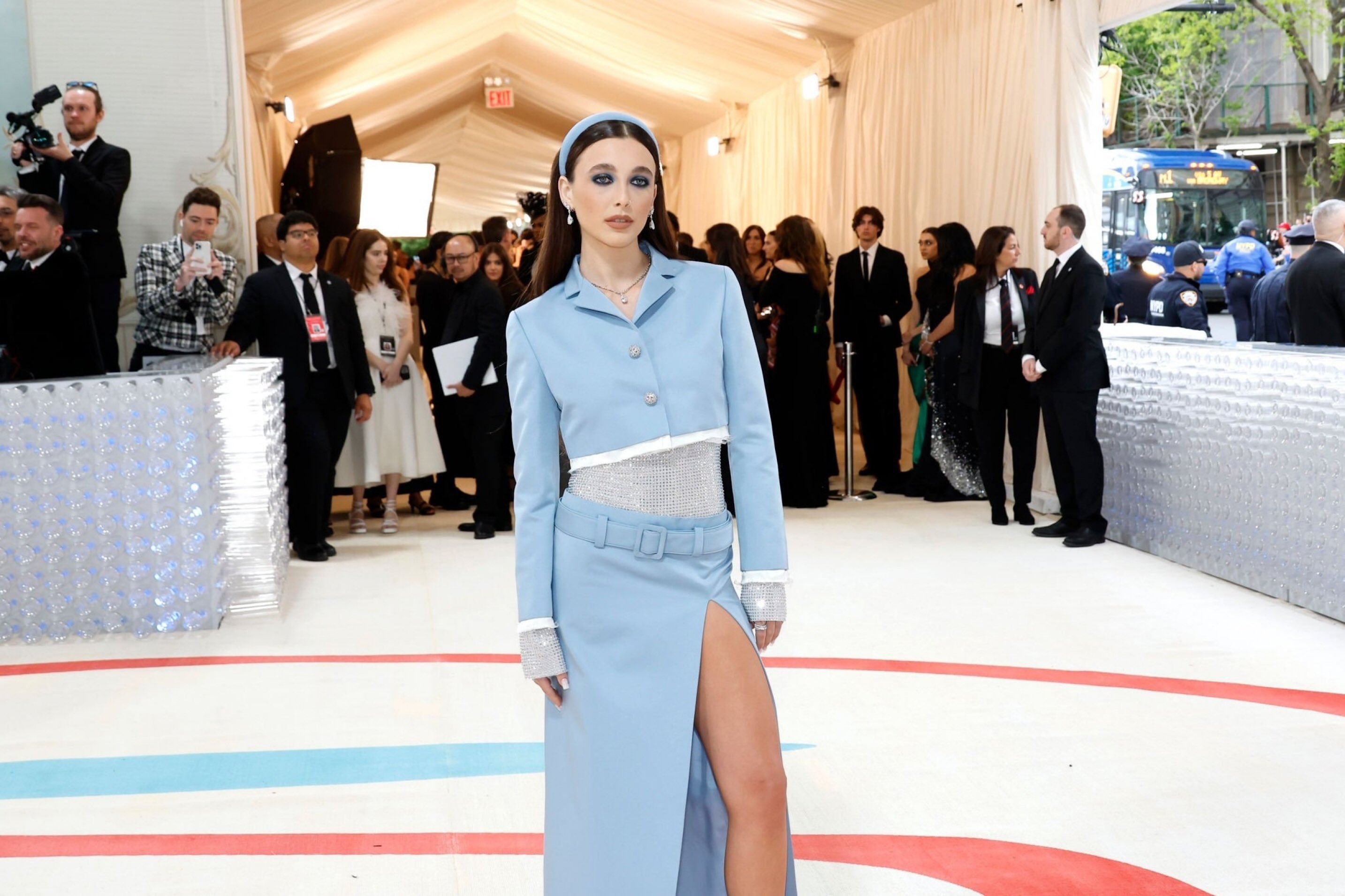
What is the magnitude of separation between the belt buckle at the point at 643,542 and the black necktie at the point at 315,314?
15.1 feet

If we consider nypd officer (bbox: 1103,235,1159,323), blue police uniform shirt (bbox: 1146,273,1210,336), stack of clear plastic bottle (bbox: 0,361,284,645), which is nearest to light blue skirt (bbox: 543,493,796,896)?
stack of clear plastic bottle (bbox: 0,361,284,645)

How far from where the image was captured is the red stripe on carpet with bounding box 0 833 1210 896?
2.64 m

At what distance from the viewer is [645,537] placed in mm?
1944

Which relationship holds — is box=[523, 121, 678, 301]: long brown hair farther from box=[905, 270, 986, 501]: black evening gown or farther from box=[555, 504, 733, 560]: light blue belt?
box=[905, 270, 986, 501]: black evening gown

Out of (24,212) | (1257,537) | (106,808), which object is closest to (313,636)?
(106,808)

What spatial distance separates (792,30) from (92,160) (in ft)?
18.5

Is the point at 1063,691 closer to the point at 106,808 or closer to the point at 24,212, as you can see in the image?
the point at 106,808

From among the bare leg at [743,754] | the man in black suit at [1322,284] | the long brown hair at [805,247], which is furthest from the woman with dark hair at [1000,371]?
the bare leg at [743,754]

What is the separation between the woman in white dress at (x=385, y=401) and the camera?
6.98 meters

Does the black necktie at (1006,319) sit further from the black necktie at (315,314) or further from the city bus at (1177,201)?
the city bus at (1177,201)

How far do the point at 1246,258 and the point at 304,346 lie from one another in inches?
260

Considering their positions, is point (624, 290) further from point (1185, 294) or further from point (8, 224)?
point (1185, 294)

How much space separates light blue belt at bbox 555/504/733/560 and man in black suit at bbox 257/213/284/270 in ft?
17.9

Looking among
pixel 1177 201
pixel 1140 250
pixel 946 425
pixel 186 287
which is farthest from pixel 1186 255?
pixel 1177 201
